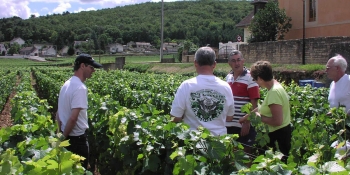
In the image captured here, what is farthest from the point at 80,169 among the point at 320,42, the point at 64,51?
the point at 64,51

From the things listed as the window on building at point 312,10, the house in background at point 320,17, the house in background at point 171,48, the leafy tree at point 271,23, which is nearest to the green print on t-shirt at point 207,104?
the house in background at point 320,17

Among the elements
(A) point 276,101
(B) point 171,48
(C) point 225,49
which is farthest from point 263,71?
(B) point 171,48

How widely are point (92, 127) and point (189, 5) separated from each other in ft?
386

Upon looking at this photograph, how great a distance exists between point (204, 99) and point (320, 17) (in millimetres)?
23800

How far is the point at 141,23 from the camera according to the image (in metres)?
115

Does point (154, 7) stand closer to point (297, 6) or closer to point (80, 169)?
point (297, 6)

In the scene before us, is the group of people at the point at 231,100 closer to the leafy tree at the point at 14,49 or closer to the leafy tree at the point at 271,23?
the leafy tree at the point at 271,23

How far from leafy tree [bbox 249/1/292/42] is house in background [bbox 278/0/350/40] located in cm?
58

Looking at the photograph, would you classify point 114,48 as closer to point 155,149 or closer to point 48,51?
point 48,51

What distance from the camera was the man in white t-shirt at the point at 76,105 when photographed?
4312mm

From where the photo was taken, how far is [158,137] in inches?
141

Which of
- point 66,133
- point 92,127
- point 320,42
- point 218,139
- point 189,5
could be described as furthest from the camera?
point 189,5

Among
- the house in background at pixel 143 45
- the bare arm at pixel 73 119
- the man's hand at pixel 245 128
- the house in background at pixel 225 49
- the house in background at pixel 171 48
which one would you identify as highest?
the house in background at pixel 143 45

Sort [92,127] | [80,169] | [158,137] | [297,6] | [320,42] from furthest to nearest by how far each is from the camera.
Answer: [297,6] < [320,42] < [92,127] < [158,137] < [80,169]
